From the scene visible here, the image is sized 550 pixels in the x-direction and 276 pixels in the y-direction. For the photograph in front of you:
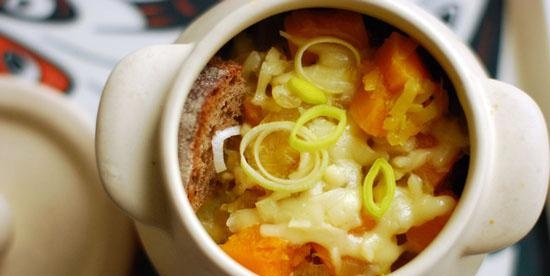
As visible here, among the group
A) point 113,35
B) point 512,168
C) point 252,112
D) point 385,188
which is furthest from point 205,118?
point 113,35

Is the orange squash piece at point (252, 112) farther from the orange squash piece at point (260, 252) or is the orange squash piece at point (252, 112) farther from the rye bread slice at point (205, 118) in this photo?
the orange squash piece at point (260, 252)

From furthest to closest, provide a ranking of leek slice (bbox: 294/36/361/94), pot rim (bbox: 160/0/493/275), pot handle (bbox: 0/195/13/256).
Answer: pot handle (bbox: 0/195/13/256)
leek slice (bbox: 294/36/361/94)
pot rim (bbox: 160/0/493/275)

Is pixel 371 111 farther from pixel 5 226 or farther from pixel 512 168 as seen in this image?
pixel 5 226

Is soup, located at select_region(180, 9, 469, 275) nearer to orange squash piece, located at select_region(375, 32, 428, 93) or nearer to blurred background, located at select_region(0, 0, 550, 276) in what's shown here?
orange squash piece, located at select_region(375, 32, 428, 93)

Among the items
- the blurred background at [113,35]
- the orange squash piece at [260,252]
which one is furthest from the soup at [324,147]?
the blurred background at [113,35]

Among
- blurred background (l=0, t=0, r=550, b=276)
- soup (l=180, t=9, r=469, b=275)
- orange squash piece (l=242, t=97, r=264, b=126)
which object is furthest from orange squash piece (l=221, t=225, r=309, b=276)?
blurred background (l=0, t=0, r=550, b=276)
